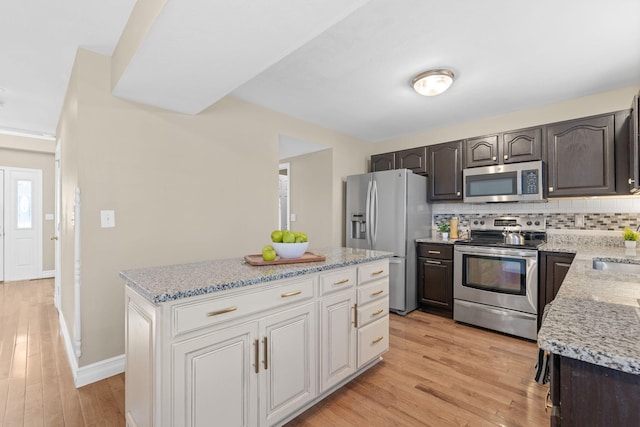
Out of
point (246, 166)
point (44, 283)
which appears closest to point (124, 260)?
point (246, 166)

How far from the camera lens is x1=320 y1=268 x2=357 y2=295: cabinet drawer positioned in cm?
190

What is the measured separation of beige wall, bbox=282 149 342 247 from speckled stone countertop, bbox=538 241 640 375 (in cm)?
314

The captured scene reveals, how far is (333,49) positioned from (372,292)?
1.86m

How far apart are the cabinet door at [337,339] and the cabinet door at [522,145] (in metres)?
2.53

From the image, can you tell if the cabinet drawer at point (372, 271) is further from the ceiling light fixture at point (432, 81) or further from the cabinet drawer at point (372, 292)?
the ceiling light fixture at point (432, 81)

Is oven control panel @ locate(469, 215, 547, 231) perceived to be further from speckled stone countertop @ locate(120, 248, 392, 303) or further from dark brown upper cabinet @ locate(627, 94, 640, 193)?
speckled stone countertop @ locate(120, 248, 392, 303)

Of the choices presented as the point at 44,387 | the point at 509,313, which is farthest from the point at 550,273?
the point at 44,387

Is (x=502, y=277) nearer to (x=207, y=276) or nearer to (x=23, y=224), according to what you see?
(x=207, y=276)

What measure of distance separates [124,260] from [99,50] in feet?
5.35

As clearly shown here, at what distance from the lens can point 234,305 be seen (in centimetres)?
145

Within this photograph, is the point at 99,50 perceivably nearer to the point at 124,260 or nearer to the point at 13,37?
the point at 13,37

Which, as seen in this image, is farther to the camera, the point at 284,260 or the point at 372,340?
the point at 372,340

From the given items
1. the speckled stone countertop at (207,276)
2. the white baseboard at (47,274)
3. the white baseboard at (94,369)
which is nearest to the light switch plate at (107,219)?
the speckled stone countertop at (207,276)

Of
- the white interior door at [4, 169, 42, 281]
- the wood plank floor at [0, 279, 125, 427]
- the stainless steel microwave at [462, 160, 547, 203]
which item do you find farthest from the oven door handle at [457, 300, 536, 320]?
the white interior door at [4, 169, 42, 281]
